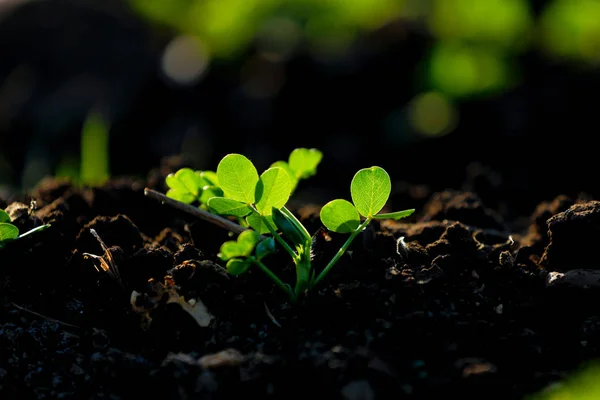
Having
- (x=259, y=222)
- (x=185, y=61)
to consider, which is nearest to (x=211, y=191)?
(x=259, y=222)

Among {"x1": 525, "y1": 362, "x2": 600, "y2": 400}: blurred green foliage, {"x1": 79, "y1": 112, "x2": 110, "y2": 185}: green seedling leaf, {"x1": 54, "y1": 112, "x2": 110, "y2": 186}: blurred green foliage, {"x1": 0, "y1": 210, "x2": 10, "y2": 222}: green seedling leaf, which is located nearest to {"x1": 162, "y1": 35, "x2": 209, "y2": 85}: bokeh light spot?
{"x1": 54, "y1": 112, "x2": 110, "y2": 186}: blurred green foliage

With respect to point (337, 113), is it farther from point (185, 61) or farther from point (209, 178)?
point (209, 178)

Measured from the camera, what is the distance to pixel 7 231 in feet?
4.36

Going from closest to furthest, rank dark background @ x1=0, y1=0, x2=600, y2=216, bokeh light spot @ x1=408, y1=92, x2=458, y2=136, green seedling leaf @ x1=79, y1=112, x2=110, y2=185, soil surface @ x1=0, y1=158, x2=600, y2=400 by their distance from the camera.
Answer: soil surface @ x1=0, y1=158, x2=600, y2=400 < green seedling leaf @ x1=79, y1=112, x2=110, y2=185 < dark background @ x1=0, y1=0, x2=600, y2=216 < bokeh light spot @ x1=408, y1=92, x2=458, y2=136

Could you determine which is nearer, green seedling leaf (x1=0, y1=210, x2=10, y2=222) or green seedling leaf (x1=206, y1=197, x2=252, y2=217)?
green seedling leaf (x1=206, y1=197, x2=252, y2=217)

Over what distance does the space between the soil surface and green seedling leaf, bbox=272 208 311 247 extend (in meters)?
0.11

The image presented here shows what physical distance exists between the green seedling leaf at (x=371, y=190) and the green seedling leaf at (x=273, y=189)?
116mm

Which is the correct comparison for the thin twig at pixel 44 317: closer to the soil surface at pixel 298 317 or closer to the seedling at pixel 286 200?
the soil surface at pixel 298 317

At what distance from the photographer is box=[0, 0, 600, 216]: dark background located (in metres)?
3.42

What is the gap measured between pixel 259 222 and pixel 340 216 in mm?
150

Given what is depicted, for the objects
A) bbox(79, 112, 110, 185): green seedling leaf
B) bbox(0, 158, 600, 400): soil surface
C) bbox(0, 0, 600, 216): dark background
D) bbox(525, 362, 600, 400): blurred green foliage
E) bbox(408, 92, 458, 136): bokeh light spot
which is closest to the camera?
bbox(525, 362, 600, 400): blurred green foliage

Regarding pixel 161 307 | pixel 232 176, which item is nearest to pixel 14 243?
pixel 161 307

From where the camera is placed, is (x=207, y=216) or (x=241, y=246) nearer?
(x=241, y=246)

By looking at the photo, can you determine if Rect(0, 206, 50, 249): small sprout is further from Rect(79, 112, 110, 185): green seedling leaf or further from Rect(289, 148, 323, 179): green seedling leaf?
Rect(79, 112, 110, 185): green seedling leaf
